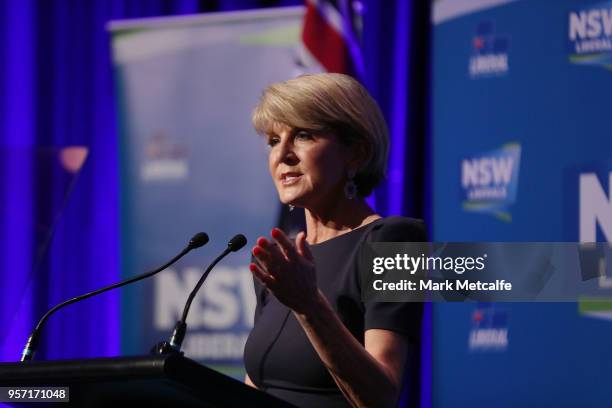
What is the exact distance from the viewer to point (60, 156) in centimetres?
401

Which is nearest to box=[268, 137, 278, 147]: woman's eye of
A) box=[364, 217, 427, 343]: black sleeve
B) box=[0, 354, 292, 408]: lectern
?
box=[364, 217, 427, 343]: black sleeve

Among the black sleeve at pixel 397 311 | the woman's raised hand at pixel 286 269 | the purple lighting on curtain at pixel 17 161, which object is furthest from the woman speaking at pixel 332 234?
the purple lighting on curtain at pixel 17 161

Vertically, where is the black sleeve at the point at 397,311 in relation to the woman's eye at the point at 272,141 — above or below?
below

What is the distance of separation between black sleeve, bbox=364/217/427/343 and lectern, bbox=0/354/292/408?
0.91 feet

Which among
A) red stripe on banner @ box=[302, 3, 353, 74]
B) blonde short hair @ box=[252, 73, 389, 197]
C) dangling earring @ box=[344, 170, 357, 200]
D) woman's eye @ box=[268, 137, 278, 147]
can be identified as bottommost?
dangling earring @ box=[344, 170, 357, 200]

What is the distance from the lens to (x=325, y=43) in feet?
11.2

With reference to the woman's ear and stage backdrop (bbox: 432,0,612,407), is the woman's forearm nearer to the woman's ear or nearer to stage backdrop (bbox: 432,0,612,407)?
the woman's ear

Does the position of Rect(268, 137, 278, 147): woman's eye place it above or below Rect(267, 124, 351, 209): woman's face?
above

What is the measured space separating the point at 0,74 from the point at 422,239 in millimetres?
3324

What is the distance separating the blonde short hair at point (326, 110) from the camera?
155 cm

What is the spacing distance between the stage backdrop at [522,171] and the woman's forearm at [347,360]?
171 cm

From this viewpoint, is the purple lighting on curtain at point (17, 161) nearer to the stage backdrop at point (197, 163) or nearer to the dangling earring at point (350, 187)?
the stage backdrop at point (197, 163)

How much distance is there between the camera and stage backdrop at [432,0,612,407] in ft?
9.51

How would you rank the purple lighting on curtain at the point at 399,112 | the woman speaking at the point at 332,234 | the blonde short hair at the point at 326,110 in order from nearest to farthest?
the woman speaking at the point at 332,234
the blonde short hair at the point at 326,110
the purple lighting on curtain at the point at 399,112
